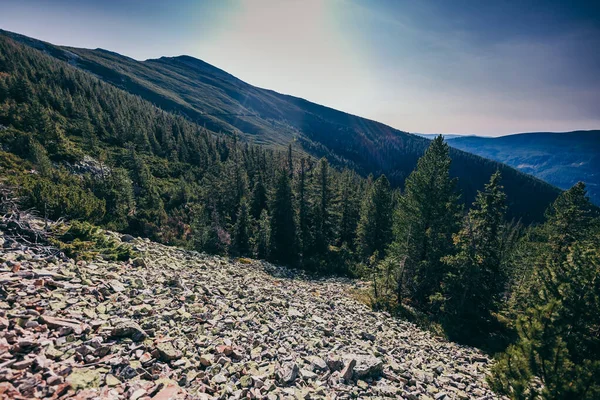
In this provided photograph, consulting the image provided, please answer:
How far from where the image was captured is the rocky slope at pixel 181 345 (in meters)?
7.38

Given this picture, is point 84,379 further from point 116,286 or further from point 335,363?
point 335,363

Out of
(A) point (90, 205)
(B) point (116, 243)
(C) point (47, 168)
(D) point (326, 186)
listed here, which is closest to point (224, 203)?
(D) point (326, 186)

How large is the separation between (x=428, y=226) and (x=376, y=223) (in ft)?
45.9

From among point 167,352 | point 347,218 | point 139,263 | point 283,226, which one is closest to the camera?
point 167,352

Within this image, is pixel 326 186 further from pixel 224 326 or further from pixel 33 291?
pixel 33 291

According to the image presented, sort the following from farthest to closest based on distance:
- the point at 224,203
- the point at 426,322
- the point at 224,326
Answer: the point at 224,203 → the point at 426,322 → the point at 224,326

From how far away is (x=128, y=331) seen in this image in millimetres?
9188

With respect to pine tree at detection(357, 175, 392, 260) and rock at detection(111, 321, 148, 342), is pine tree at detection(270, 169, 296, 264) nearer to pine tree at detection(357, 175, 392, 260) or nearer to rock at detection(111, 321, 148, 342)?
pine tree at detection(357, 175, 392, 260)

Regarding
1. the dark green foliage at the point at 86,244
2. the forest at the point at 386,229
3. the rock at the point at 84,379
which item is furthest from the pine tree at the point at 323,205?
the rock at the point at 84,379

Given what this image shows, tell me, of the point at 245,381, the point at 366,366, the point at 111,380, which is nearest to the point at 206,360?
the point at 245,381

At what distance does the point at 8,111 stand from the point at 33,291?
7238 cm

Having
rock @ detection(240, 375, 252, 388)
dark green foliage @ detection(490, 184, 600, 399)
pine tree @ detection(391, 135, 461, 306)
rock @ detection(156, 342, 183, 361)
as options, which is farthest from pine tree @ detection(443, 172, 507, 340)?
rock @ detection(156, 342, 183, 361)

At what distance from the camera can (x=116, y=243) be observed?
17.3 meters

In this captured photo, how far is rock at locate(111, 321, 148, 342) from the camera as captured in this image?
9000 millimetres
